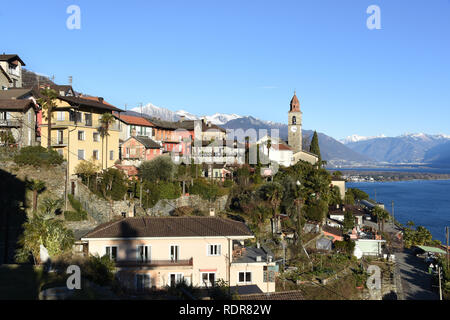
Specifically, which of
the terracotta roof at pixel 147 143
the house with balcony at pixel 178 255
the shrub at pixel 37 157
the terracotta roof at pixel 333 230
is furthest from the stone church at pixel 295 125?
the house with balcony at pixel 178 255

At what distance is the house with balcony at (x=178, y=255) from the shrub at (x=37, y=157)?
13.5m

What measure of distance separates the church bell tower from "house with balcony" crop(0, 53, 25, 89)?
154ft

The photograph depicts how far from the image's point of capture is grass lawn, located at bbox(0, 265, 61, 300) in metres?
12.0

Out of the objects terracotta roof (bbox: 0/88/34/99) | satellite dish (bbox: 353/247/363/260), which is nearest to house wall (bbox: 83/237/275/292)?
satellite dish (bbox: 353/247/363/260)

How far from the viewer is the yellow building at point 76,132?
120 feet

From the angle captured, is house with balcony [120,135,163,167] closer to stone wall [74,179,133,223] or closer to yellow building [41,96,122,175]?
yellow building [41,96,122,175]

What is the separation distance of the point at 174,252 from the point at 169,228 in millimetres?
1545

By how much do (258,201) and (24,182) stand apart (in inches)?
811

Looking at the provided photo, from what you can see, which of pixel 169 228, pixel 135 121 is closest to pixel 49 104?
pixel 135 121

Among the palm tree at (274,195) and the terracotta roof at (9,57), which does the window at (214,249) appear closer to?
the palm tree at (274,195)

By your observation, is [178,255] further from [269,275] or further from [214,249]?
[269,275]

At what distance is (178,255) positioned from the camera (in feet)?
71.4
